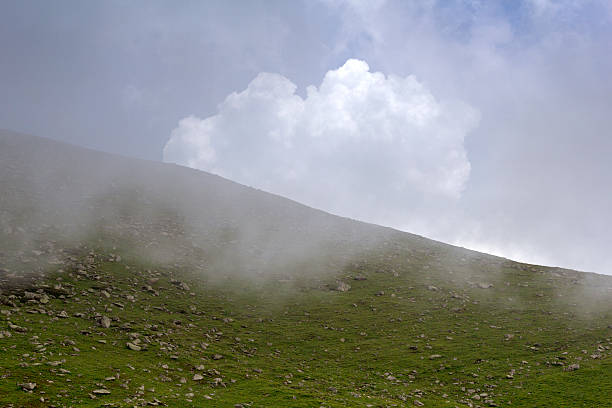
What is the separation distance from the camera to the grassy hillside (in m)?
23.4

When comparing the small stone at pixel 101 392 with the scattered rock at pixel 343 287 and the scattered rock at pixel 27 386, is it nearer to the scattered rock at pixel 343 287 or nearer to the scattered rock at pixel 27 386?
the scattered rock at pixel 27 386

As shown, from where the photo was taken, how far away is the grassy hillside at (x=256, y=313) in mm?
23438

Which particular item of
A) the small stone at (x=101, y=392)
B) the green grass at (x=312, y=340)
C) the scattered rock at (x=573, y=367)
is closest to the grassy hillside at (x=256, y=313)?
the small stone at (x=101, y=392)

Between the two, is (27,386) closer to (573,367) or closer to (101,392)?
(101,392)

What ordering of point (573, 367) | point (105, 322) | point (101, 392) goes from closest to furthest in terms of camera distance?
point (101, 392)
point (573, 367)
point (105, 322)

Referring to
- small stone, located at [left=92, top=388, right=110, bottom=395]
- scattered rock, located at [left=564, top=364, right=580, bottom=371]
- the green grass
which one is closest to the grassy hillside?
small stone, located at [left=92, top=388, right=110, bottom=395]

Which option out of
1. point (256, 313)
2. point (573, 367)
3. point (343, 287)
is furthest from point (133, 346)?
point (573, 367)

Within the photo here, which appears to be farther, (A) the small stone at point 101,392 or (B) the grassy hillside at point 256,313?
(B) the grassy hillside at point 256,313

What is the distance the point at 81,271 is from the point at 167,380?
22.5 meters

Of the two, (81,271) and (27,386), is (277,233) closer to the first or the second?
(81,271)

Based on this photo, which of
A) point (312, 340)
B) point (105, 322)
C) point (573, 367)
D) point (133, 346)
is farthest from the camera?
point (312, 340)

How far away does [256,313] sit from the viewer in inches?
1618

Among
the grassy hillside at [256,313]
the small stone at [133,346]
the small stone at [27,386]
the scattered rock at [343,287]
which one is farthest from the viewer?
the scattered rock at [343,287]

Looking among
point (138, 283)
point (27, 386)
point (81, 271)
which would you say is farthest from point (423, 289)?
point (27, 386)
